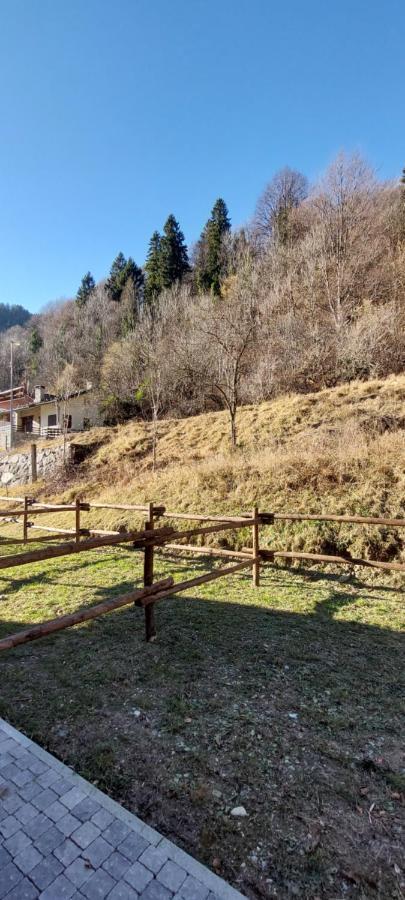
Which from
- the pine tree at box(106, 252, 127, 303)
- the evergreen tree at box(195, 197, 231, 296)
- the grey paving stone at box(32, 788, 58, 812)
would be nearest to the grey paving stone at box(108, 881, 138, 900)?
the grey paving stone at box(32, 788, 58, 812)

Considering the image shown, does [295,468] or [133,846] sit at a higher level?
[295,468]

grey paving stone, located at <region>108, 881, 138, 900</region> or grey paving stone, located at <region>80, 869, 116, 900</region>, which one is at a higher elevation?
grey paving stone, located at <region>108, 881, 138, 900</region>

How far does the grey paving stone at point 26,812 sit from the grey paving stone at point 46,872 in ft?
0.80

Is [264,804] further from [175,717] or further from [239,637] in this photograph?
[239,637]

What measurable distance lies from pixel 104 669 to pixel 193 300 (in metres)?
29.6

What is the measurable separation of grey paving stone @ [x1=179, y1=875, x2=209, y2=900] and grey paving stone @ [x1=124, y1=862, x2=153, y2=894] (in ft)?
0.47

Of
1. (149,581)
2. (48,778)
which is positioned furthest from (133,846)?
(149,581)

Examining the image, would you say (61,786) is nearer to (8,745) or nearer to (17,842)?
(17,842)

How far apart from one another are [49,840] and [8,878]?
0.19 m

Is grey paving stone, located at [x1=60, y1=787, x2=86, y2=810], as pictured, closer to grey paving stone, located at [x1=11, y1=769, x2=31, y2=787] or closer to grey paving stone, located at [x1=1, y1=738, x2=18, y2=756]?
grey paving stone, located at [x1=11, y1=769, x2=31, y2=787]

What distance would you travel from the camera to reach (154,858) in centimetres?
159

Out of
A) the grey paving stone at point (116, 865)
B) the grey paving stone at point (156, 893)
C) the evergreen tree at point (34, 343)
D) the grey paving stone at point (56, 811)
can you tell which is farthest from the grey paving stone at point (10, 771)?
the evergreen tree at point (34, 343)

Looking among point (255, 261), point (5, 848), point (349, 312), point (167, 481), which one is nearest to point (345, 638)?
point (5, 848)

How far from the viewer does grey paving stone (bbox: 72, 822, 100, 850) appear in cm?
166
